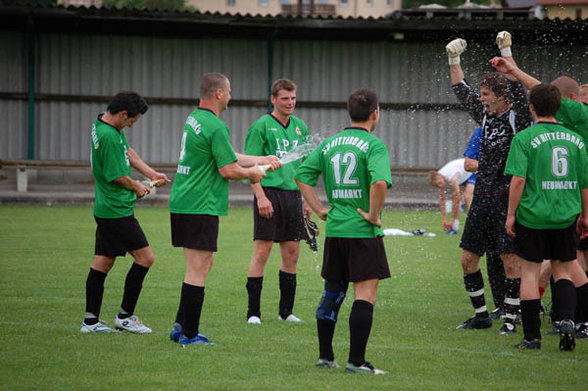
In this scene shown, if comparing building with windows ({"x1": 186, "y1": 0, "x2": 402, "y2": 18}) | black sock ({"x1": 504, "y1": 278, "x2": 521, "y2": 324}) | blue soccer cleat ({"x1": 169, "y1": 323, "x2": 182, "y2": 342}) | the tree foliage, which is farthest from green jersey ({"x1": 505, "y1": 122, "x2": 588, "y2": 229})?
building with windows ({"x1": 186, "y1": 0, "x2": 402, "y2": 18})

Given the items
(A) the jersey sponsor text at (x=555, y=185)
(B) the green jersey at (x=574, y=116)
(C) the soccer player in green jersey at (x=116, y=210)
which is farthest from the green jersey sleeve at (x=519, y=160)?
(C) the soccer player in green jersey at (x=116, y=210)

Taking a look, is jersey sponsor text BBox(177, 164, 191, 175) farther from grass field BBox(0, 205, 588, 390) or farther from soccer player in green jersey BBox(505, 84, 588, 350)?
soccer player in green jersey BBox(505, 84, 588, 350)

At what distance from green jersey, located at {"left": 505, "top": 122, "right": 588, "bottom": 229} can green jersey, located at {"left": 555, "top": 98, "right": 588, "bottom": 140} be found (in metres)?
0.56

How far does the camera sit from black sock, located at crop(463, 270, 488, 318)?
7863 mm

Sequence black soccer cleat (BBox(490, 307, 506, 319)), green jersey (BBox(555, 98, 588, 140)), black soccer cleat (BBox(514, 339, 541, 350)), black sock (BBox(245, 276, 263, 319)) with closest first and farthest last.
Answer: black soccer cleat (BBox(514, 339, 541, 350)) → green jersey (BBox(555, 98, 588, 140)) → black sock (BBox(245, 276, 263, 319)) → black soccer cleat (BBox(490, 307, 506, 319))

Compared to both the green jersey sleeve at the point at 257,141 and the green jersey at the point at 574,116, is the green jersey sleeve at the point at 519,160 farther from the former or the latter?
the green jersey sleeve at the point at 257,141

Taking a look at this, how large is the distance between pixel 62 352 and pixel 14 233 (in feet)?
28.6

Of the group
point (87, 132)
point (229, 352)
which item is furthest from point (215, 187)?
point (87, 132)

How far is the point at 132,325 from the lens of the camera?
7.37 metres

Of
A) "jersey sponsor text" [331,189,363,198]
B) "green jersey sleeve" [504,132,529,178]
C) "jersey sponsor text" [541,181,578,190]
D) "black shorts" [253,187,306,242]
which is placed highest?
"green jersey sleeve" [504,132,529,178]

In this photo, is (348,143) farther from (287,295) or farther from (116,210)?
(287,295)

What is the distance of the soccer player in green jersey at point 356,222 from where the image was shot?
19.2 feet

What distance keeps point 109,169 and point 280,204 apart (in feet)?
5.88

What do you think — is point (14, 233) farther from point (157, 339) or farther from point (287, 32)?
point (287, 32)
